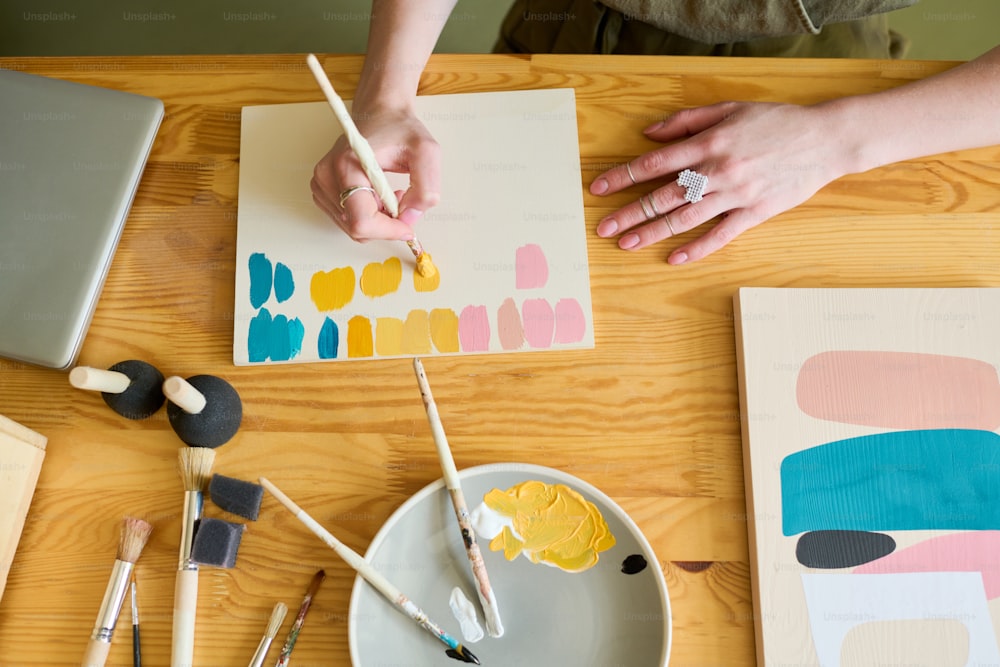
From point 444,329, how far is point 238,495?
0.86 ft

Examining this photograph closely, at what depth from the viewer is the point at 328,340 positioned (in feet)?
2.42

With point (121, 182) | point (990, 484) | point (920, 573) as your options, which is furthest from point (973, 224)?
point (121, 182)

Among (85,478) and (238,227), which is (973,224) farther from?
(85,478)

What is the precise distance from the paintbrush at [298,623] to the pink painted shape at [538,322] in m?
0.32

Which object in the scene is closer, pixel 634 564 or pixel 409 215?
pixel 634 564

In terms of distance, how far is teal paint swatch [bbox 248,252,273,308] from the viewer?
2.47ft

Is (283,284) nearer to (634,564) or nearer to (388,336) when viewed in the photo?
(388,336)

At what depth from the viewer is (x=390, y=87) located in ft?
2.58

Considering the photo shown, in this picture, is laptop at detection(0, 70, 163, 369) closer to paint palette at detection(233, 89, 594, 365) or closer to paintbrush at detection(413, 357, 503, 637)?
paint palette at detection(233, 89, 594, 365)

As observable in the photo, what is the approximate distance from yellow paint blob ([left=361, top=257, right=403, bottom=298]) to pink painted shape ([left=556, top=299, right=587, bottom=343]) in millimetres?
179

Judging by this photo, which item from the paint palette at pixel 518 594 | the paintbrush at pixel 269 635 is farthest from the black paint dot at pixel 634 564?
the paintbrush at pixel 269 635

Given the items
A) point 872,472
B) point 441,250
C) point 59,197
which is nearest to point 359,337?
point 441,250

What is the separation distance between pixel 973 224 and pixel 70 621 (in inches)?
40.4

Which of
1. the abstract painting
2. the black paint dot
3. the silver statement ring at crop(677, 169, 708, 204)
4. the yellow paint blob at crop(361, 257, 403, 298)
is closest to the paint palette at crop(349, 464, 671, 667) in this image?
the black paint dot
